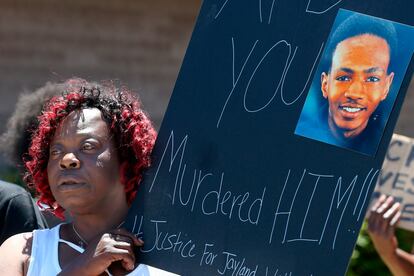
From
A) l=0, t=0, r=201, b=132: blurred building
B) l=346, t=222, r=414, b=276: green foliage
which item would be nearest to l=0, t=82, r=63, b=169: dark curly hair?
l=346, t=222, r=414, b=276: green foliage

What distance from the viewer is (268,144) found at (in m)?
3.23

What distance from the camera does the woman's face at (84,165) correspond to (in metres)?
3.27

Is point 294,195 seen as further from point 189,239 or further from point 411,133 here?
point 411,133

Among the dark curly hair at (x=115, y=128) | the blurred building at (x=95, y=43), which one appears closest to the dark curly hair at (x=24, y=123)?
the dark curly hair at (x=115, y=128)

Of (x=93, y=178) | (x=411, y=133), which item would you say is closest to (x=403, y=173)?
(x=93, y=178)

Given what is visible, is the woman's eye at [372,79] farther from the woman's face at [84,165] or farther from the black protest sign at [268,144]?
the woman's face at [84,165]

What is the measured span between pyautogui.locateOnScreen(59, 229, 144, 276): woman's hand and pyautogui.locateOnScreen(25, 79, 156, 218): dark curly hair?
20 cm

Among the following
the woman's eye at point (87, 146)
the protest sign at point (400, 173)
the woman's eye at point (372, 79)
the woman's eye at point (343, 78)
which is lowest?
the woman's eye at point (87, 146)

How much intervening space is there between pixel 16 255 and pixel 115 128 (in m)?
0.49

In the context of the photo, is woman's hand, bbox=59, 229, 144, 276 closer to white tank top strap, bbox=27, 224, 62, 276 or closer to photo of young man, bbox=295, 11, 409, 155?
white tank top strap, bbox=27, 224, 62, 276

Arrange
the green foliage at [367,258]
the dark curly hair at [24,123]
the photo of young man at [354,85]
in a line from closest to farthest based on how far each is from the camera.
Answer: the photo of young man at [354,85] → the dark curly hair at [24,123] → the green foliage at [367,258]

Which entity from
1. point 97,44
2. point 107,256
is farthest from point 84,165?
point 97,44

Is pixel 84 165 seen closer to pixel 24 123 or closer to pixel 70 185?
pixel 70 185

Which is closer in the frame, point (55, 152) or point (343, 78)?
point (343, 78)
